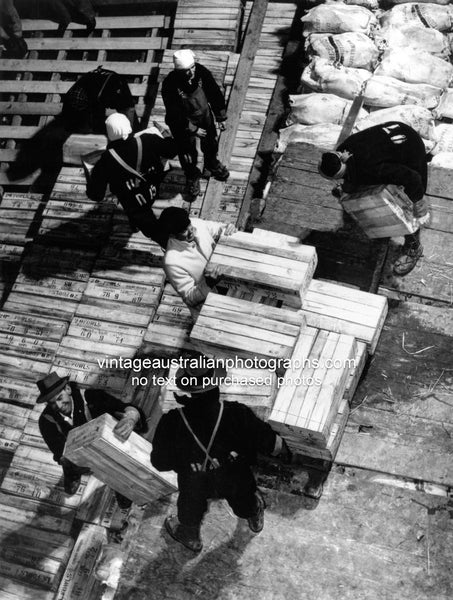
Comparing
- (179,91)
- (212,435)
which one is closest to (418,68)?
(179,91)

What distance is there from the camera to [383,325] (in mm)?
8906

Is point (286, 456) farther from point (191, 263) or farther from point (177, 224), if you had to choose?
point (177, 224)

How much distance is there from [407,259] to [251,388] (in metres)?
2.39

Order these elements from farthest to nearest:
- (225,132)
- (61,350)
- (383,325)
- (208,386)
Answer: (225,132) < (61,350) < (383,325) < (208,386)

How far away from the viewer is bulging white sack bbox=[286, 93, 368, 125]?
10.2 m

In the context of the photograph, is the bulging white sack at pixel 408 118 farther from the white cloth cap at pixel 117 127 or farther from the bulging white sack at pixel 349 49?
the white cloth cap at pixel 117 127

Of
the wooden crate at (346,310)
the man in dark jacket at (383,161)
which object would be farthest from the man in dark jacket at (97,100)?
the wooden crate at (346,310)

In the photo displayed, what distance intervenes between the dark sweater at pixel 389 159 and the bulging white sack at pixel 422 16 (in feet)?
10.5

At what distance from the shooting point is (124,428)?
741 cm

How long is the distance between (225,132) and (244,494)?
5232 millimetres

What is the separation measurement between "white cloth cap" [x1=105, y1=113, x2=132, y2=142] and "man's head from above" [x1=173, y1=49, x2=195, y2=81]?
87 cm

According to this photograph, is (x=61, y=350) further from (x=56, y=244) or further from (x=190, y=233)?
(x=190, y=233)

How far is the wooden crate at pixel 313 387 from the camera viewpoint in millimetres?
7480

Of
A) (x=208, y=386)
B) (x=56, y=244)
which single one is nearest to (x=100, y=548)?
(x=208, y=386)
